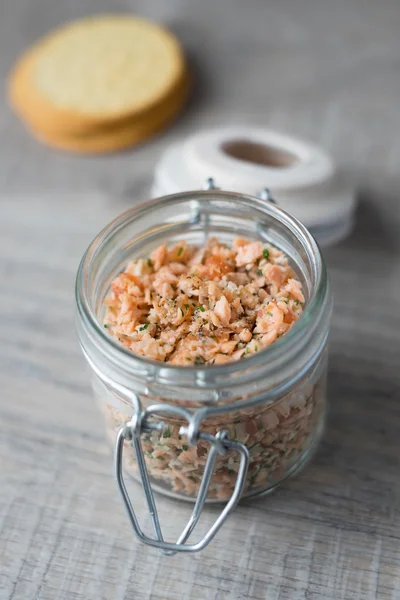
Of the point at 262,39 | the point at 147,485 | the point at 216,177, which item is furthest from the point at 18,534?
the point at 262,39

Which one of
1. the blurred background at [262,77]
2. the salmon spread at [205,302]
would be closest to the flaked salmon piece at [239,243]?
the salmon spread at [205,302]

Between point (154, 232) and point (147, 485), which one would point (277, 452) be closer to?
point (147, 485)

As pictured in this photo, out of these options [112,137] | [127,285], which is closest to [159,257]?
[127,285]

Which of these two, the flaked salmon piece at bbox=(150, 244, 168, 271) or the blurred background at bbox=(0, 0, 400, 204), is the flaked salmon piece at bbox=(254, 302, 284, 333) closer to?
the flaked salmon piece at bbox=(150, 244, 168, 271)

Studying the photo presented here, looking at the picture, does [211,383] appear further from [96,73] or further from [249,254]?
[96,73]

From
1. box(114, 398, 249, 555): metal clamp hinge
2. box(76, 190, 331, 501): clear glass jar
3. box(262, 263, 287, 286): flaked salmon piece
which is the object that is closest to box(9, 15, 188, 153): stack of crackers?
box(76, 190, 331, 501): clear glass jar

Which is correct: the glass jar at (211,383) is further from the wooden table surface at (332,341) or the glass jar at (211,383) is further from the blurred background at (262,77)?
the blurred background at (262,77)

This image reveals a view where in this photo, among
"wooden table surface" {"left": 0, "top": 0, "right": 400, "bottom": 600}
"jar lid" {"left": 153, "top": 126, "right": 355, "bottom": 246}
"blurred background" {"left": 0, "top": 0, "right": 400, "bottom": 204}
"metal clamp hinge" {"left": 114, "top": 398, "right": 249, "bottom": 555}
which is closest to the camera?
"metal clamp hinge" {"left": 114, "top": 398, "right": 249, "bottom": 555}
